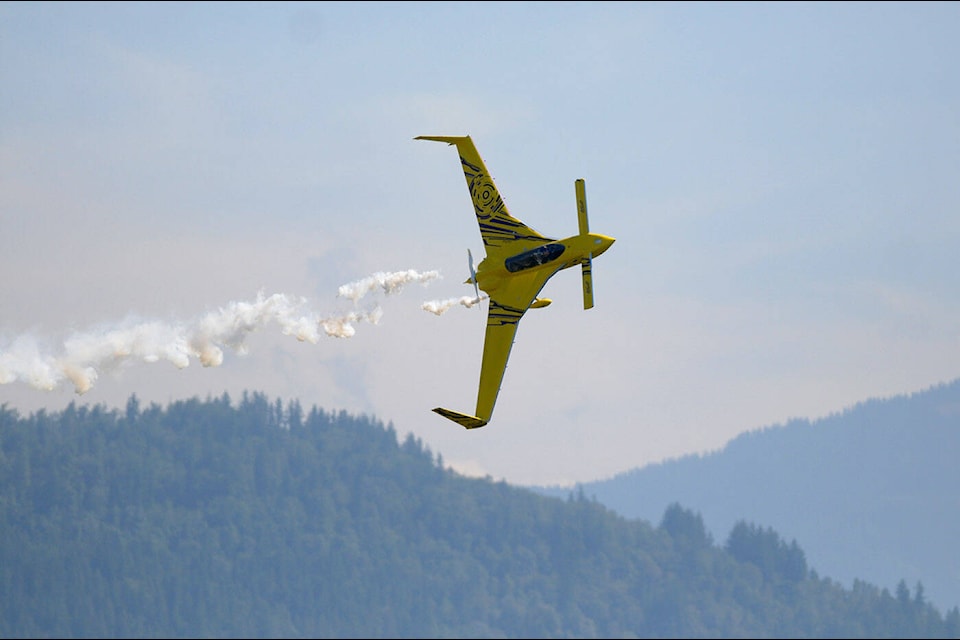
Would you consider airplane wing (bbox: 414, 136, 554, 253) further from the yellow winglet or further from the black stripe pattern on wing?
the yellow winglet

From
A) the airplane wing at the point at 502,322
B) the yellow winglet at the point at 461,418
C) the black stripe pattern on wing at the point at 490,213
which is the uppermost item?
the black stripe pattern on wing at the point at 490,213

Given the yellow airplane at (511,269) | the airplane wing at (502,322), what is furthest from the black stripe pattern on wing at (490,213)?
the airplane wing at (502,322)

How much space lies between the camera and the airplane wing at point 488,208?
3044 inches

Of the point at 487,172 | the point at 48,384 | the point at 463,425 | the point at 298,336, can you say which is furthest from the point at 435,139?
the point at 48,384

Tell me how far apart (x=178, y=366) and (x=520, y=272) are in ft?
74.2

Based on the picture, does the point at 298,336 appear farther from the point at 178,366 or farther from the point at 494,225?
the point at 494,225

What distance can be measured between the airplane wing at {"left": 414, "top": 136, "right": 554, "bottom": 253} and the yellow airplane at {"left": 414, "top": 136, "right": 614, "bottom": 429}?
58 millimetres

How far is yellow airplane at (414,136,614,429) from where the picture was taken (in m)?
73.6

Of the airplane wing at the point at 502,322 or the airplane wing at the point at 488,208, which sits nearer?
the airplane wing at the point at 502,322

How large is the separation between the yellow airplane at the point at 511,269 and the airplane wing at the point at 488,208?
0.06 metres

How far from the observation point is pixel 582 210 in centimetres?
7412

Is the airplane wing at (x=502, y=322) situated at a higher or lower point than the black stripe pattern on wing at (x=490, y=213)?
lower

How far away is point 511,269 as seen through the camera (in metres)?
75.5

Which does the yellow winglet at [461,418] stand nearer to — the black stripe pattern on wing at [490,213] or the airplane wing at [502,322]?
the airplane wing at [502,322]
